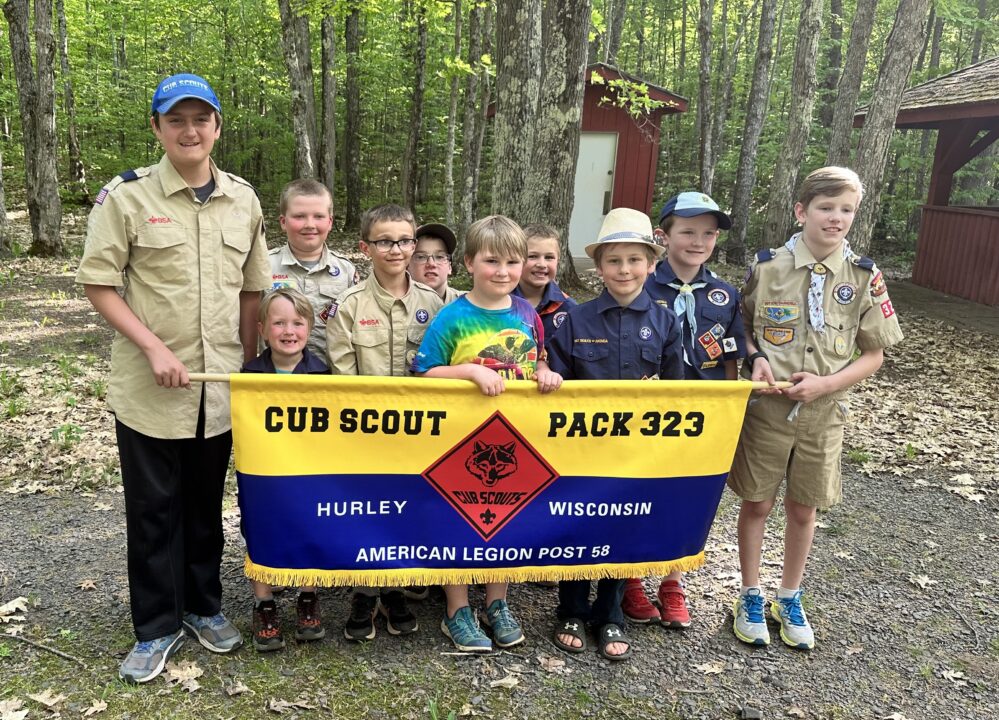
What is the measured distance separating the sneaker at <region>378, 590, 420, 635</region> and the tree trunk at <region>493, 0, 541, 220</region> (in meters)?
5.67

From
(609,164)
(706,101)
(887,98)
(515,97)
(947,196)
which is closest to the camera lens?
(515,97)

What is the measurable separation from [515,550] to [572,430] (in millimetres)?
608

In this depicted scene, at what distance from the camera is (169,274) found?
114 inches

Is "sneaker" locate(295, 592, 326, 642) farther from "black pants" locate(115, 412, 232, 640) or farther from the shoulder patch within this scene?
the shoulder patch

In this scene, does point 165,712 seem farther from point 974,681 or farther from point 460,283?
point 460,283

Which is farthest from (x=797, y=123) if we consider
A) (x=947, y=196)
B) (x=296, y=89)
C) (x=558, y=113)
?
(x=296, y=89)

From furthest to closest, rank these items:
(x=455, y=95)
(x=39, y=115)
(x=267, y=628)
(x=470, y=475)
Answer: (x=455, y=95) < (x=39, y=115) < (x=267, y=628) < (x=470, y=475)

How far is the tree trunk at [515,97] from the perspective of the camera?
7746mm

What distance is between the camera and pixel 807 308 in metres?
3.36

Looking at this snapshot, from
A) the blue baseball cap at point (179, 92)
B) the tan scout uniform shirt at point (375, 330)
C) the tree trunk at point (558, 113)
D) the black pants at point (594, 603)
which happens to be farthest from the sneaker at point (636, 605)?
the tree trunk at point (558, 113)

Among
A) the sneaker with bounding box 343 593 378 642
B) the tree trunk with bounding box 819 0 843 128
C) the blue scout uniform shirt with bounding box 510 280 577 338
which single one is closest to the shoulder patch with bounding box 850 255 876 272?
the blue scout uniform shirt with bounding box 510 280 577 338

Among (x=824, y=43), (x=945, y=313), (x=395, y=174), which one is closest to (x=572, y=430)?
(x=945, y=313)

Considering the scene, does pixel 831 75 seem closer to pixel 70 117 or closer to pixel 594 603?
pixel 70 117

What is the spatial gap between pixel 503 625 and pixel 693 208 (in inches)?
83.9
